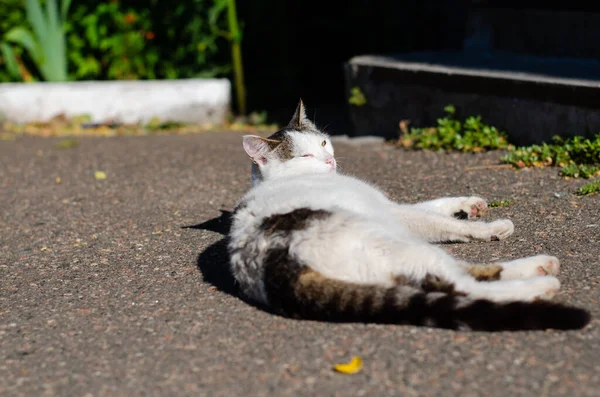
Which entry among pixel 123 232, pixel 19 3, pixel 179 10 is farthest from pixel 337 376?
pixel 19 3

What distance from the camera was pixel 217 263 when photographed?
4.05m

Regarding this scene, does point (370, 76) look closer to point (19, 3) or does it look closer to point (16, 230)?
point (16, 230)

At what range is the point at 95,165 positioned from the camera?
700 cm

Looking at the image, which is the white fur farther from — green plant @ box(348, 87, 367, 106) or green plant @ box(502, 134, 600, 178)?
green plant @ box(348, 87, 367, 106)

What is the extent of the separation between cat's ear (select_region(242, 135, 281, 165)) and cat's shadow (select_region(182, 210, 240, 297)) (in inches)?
21.2

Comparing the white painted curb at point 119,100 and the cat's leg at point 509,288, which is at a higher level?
the cat's leg at point 509,288

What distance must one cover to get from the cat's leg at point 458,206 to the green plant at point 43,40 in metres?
5.95

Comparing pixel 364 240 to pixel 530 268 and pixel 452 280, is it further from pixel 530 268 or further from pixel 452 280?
pixel 530 268

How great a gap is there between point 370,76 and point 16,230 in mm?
3461

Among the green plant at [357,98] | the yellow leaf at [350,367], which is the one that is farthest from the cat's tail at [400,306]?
the green plant at [357,98]

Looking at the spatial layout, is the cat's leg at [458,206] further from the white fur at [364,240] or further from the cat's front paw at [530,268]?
the cat's front paw at [530,268]

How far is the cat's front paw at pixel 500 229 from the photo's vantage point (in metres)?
3.94

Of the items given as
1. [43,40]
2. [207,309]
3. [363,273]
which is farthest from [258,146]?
[43,40]

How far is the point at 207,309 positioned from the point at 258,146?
1.04 metres
